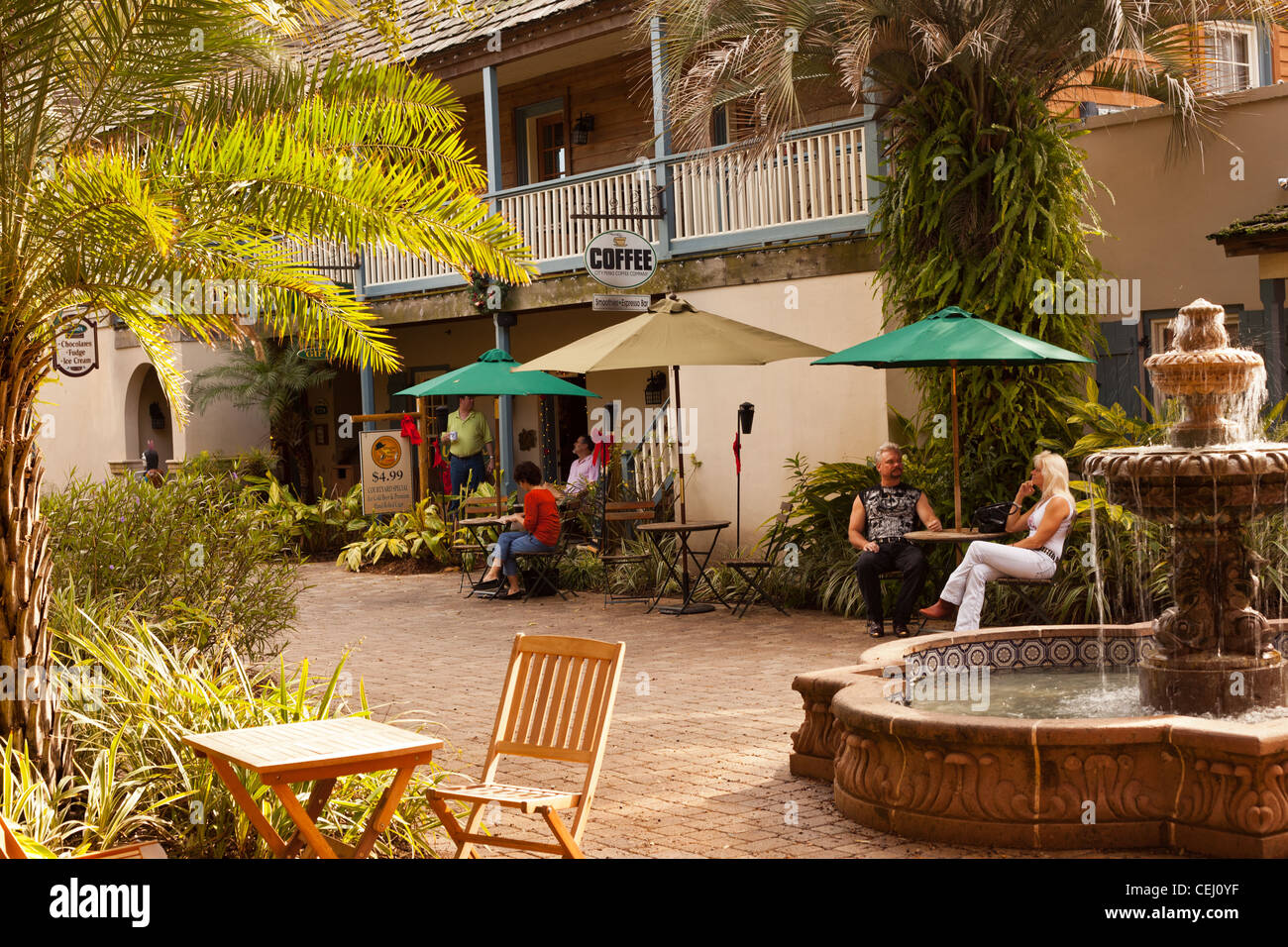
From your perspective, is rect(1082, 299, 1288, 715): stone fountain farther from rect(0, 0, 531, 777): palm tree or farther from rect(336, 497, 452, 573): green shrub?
Answer: rect(336, 497, 452, 573): green shrub

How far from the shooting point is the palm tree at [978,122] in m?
11.1

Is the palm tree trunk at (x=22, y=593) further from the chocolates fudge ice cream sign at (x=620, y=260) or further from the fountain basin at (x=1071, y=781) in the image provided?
the chocolates fudge ice cream sign at (x=620, y=260)

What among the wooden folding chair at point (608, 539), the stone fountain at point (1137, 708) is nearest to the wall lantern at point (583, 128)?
the wooden folding chair at point (608, 539)

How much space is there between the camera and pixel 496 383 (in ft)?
46.7

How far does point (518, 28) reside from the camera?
16516 mm

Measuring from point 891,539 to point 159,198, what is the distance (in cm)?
630

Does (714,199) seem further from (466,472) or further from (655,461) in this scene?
(466,472)

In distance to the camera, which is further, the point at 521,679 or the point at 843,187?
the point at 843,187

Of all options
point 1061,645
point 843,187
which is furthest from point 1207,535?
point 843,187

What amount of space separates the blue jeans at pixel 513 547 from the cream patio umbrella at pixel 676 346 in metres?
1.89

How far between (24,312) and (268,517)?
11.3 feet

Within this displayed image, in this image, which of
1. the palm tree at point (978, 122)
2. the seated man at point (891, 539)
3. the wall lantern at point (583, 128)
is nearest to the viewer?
the seated man at point (891, 539)
